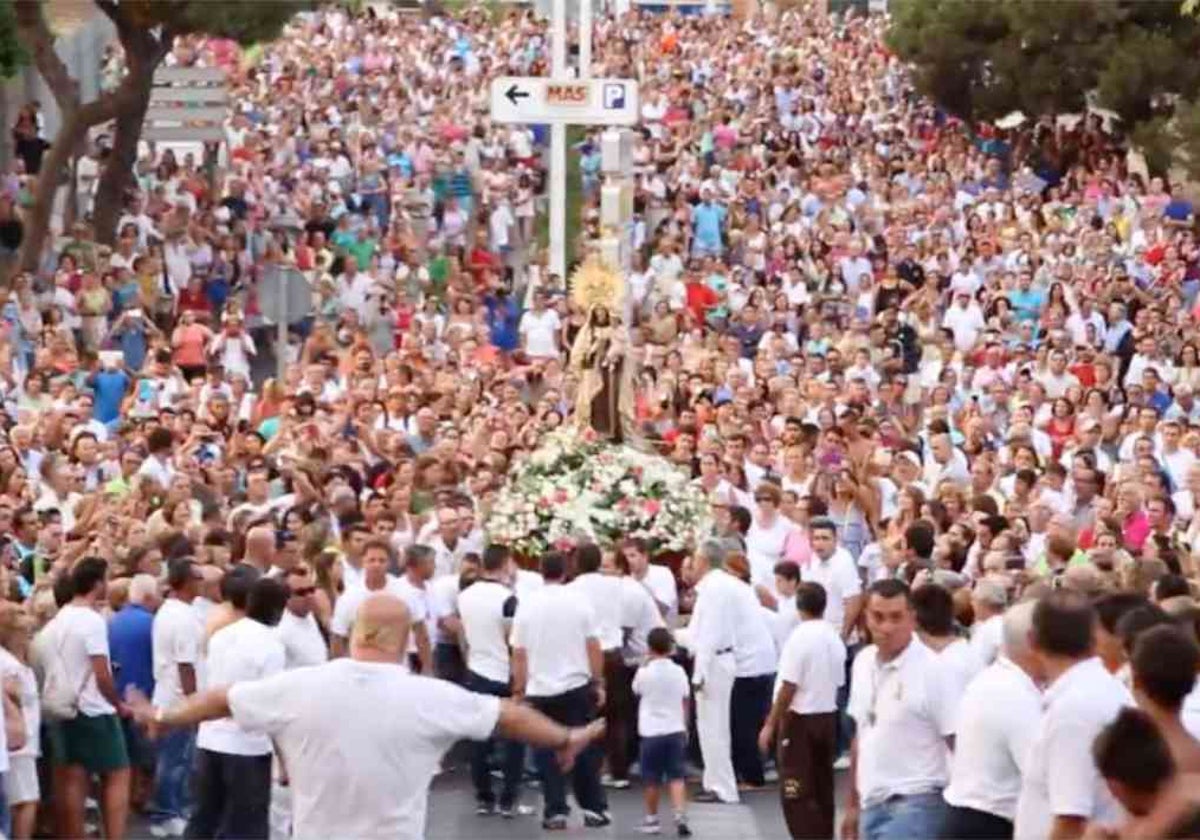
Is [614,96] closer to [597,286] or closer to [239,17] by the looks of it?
[239,17]

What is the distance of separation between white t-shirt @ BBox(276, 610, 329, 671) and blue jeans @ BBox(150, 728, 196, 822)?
1451 mm

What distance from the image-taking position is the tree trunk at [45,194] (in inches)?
1356

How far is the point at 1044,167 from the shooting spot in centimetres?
4516

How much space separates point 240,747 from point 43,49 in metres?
20.2

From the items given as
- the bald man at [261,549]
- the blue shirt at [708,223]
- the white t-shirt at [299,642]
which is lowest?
the white t-shirt at [299,642]

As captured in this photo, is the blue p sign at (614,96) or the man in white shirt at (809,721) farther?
the blue p sign at (614,96)

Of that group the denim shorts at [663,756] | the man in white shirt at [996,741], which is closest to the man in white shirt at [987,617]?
the man in white shirt at [996,741]

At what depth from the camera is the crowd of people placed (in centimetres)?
1193

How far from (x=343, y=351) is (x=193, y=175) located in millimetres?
8788

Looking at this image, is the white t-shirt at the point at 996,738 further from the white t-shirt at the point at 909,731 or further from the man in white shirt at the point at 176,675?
the man in white shirt at the point at 176,675

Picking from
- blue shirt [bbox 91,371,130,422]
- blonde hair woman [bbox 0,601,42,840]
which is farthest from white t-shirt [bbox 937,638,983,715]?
blue shirt [bbox 91,371,130,422]

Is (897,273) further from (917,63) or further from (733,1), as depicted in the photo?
(733,1)

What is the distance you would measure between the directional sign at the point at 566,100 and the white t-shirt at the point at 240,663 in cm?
1864

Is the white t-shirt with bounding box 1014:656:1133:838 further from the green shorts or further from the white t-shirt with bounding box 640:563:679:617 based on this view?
the white t-shirt with bounding box 640:563:679:617
